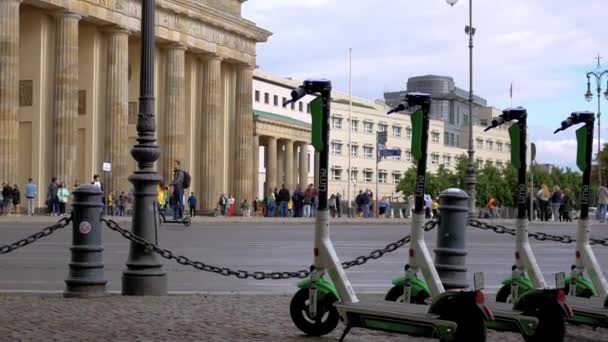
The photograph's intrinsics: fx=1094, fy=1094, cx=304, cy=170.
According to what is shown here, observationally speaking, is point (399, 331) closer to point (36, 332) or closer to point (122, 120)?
point (36, 332)

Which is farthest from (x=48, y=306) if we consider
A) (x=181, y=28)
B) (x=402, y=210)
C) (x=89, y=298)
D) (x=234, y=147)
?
(x=402, y=210)

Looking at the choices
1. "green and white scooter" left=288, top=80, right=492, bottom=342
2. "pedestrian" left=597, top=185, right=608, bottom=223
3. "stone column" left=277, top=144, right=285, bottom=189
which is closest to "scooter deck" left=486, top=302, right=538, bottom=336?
"green and white scooter" left=288, top=80, right=492, bottom=342

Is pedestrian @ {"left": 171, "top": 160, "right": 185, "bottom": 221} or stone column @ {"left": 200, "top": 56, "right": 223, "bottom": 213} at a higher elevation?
stone column @ {"left": 200, "top": 56, "right": 223, "bottom": 213}

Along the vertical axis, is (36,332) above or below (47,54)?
below

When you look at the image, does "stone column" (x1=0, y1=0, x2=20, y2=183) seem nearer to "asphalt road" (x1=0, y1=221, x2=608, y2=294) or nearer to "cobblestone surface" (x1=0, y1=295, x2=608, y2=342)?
"asphalt road" (x1=0, y1=221, x2=608, y2=294)

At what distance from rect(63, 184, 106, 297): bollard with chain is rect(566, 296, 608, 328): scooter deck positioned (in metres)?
5.95

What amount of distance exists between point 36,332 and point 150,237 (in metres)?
3.88

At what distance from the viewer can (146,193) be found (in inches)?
532

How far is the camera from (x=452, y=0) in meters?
60.0

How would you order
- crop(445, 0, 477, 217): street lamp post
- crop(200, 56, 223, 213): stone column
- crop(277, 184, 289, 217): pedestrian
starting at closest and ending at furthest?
crop(445, 0, 477, 217): street lamp post → crop(277, 184, 289, 217): pedestrian → crop(200, 56, 223, 213): stone column

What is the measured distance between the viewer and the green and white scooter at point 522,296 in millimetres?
8367

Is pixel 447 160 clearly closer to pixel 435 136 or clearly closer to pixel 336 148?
pixel 435 136

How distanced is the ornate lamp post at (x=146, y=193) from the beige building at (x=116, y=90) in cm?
4190

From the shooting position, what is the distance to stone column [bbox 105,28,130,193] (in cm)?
6366
